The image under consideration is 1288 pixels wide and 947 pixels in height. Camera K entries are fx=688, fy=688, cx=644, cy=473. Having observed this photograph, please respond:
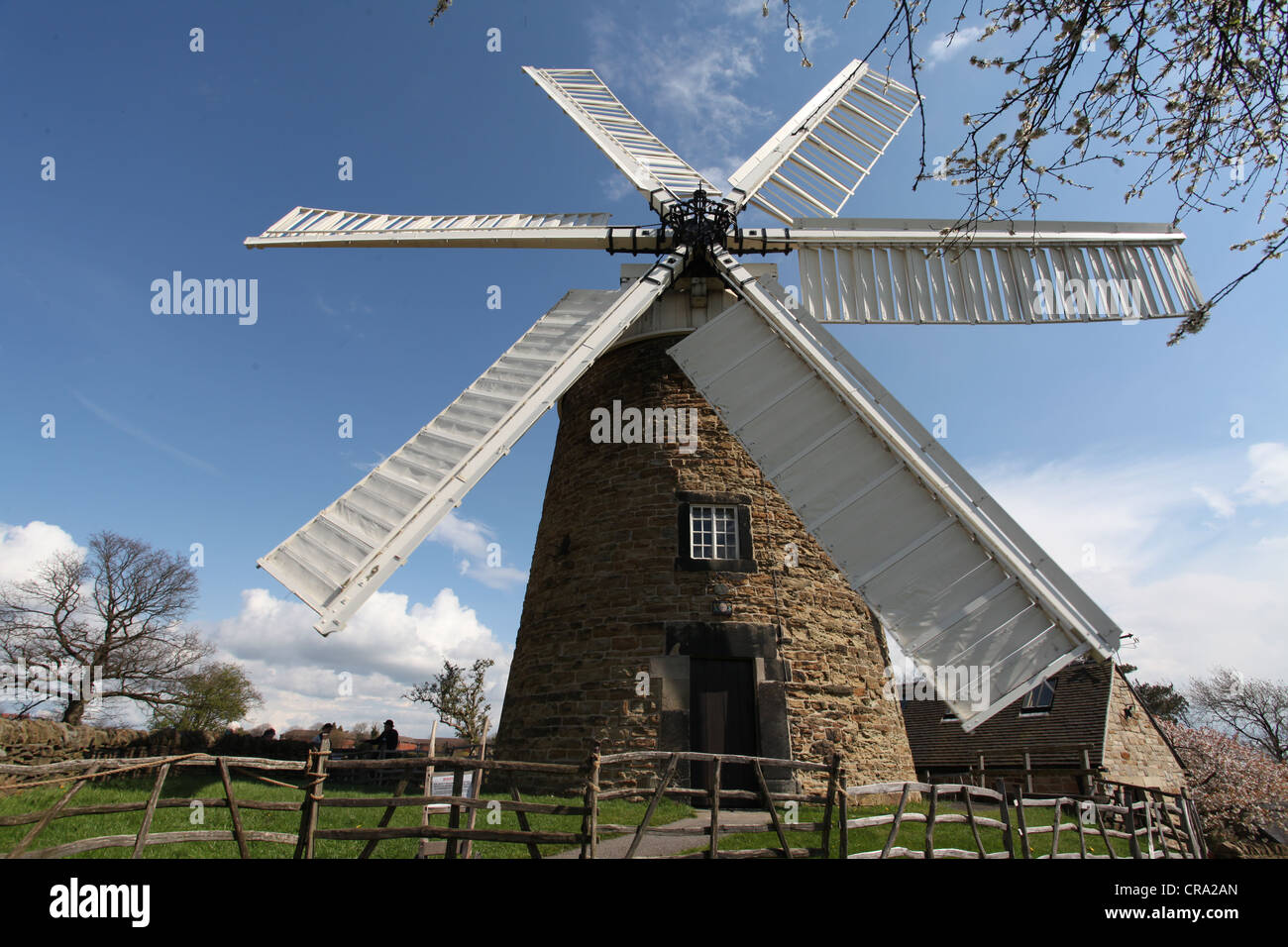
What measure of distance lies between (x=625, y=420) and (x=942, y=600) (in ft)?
16.9

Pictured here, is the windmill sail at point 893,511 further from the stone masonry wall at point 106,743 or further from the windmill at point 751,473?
the stone masonry wall at point 106,743

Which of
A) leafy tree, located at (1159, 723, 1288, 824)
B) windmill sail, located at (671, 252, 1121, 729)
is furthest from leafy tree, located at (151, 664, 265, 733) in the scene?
leafy tree, located at (1159, 723, 1288, 824)

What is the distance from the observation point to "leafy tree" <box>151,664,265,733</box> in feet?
85.6

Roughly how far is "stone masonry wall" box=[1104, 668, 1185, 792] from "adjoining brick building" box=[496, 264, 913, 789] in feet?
34.0

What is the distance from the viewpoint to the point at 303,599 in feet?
18.9

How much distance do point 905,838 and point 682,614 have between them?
11.3ft

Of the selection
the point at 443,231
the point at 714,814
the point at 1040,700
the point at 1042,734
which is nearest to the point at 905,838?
the point at 714,814

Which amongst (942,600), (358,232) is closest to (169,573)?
(358,232)

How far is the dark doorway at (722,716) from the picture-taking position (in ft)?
27.9

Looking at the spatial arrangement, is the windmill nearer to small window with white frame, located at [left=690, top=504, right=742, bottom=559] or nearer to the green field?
small window with white frame, located at [left=690, top=504, right=742, bottom=559]

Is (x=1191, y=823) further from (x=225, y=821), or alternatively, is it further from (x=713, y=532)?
(x=225, y=821)

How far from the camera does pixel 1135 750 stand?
55.3 feet
